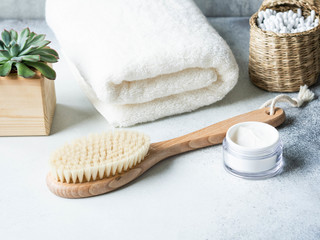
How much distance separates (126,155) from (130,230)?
14cm

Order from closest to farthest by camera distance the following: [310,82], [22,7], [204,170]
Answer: [204,170] < [310,82] < [22,7]

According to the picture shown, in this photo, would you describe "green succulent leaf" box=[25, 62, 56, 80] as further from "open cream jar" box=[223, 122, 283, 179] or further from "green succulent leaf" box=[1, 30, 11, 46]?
"open cream jar" box=[223, 122, 283, 179]

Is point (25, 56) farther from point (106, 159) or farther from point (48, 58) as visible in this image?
point (106, 159)

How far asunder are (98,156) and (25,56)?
0.89 ft

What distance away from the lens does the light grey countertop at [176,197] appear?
2.93ft

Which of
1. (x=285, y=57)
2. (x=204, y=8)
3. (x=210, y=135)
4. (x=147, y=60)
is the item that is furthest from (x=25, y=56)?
(x=204, y=8)

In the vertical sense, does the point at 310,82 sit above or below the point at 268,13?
below

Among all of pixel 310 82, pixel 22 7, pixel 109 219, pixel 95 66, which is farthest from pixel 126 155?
pixel 22 7

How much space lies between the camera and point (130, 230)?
2.94 feet

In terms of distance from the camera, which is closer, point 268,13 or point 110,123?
point 110,123

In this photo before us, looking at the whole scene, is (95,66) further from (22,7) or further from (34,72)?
(22,7)

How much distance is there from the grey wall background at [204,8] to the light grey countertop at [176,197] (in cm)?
49

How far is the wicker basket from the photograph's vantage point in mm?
1168

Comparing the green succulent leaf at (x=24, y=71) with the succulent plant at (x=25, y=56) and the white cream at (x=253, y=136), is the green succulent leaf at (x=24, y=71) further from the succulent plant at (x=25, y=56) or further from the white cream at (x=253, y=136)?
the white cream at (x=253, y=136)
